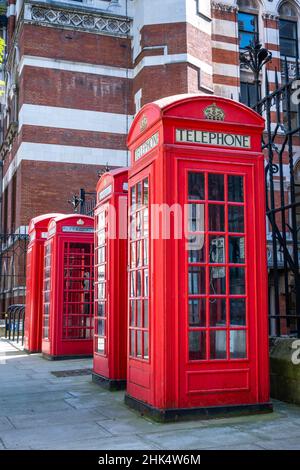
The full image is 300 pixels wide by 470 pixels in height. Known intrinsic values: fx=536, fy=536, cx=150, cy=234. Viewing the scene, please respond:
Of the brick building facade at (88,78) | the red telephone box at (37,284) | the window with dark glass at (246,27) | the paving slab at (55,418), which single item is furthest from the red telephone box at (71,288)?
the window with dark glass at (246,27)

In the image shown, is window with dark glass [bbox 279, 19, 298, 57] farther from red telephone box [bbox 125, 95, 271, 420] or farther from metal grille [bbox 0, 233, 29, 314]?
red telephone box [bbox 125, 95, 271, 420]

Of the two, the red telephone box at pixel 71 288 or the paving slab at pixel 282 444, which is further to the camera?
the red telephone box at pixel 71 288

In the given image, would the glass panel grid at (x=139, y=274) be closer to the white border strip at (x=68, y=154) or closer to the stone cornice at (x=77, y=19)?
the white border strip at (x=68, y=154)

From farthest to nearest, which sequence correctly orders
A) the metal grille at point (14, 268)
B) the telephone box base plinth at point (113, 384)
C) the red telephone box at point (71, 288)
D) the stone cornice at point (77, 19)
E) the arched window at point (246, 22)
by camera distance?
the arched window at point (246, 22), the stone cornice at point (77, 19), the metal grille at point (14, 268), the red telephone box at point (71, 288), the telephone box base plinth at point (113, 384)

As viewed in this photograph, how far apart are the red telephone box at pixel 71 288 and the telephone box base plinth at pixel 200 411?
5041mm

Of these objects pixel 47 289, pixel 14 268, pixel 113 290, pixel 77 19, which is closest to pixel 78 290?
pixel 47 289

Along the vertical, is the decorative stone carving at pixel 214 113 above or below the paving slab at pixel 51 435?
above

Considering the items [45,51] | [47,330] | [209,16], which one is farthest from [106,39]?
[47,330]

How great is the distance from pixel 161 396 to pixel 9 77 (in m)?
22.3

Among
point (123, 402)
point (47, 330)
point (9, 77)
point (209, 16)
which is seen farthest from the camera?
point (9, 77)

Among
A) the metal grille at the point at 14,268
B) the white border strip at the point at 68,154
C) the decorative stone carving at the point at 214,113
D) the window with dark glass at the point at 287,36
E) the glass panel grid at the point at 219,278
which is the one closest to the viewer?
the glass panel grid at the point at 219,278

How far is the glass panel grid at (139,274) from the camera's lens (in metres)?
5.81

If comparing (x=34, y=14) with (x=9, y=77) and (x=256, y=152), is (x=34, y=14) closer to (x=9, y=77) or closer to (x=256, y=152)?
(x=9, y=77)

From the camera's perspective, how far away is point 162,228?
5.44 m
